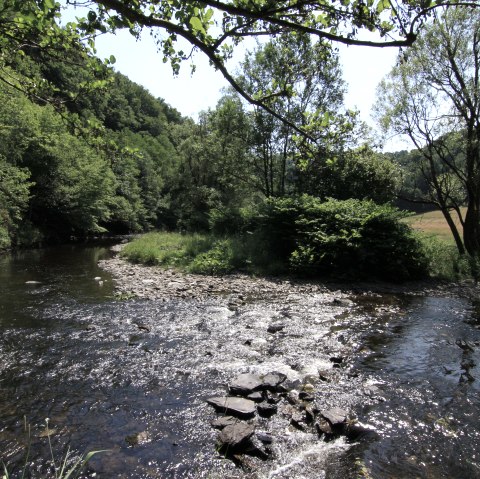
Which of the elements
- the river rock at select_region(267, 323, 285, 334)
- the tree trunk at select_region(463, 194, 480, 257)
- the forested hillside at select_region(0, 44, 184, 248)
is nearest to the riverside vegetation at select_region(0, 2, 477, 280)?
the forested hillside at select_region(0, 44, 184, 248)

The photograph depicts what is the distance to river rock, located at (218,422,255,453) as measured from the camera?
4.49 meters

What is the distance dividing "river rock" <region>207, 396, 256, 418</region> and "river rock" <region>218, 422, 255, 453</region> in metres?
0.28

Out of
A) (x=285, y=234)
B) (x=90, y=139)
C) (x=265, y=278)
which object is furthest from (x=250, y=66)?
(x=90, y=139)

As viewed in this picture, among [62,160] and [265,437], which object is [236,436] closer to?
[265,437]

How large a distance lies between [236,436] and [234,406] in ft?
2.50

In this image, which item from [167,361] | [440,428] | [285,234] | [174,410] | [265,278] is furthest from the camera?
[285,234]

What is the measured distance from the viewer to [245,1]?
3.75 metres

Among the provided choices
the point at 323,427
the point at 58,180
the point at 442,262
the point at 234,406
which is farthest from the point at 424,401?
the point at 58,180

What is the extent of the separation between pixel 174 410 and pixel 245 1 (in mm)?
5476

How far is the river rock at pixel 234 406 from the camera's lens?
17.2 ft

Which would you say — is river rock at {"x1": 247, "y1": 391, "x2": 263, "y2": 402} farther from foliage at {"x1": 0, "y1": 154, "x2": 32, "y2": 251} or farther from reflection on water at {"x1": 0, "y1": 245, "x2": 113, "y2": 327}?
foliage at {"x1": 0, "y1": 154, "x2": 32, "y2": 251}

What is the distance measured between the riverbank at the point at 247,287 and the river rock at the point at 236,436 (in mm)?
7315

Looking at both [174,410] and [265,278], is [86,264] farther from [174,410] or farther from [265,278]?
[174,410]

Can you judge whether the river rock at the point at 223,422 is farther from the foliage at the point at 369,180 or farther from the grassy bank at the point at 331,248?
Answer: the foliage at the point at 369,180
